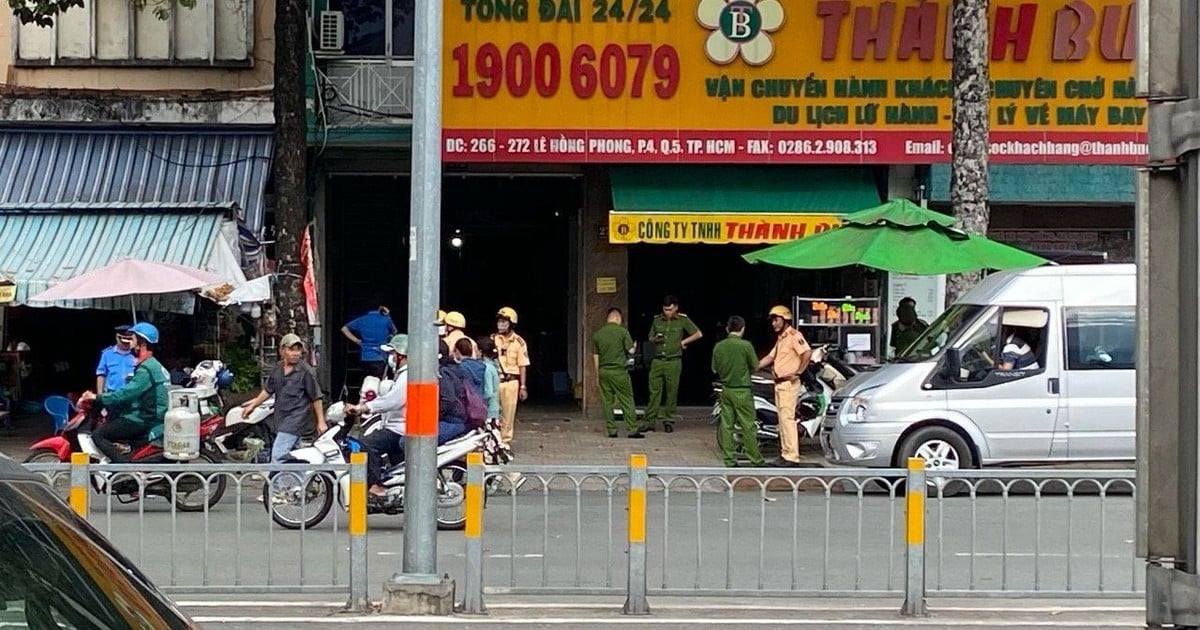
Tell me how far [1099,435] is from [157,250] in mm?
10798

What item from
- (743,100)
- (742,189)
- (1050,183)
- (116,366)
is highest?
(743,100)

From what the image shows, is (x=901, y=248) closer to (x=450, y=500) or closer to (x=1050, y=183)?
(x=1050, y=183)

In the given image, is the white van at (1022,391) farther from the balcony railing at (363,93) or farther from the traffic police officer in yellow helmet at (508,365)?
the balcony railing at (363,93)

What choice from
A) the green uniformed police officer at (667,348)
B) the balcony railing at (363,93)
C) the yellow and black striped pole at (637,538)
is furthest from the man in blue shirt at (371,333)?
the yellow and black striped pole at (637,538)

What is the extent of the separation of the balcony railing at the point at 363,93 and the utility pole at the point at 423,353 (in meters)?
10.5

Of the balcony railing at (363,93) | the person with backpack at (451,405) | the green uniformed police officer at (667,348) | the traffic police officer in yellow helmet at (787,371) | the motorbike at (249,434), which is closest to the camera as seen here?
the person with backpack at (451,405)

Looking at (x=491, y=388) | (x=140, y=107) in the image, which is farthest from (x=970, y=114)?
(x=140, y=107)

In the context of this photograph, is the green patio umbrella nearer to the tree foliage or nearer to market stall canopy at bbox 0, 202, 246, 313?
market stall canopy at bbox 0, 202, 246, 313

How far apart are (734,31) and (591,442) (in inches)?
225

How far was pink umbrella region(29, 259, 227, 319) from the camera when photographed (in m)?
16.2

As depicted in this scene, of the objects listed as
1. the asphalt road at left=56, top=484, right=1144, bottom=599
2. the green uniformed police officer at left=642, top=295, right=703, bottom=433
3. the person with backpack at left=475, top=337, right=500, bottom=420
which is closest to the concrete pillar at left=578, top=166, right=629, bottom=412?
the green uniformed police officer at left=642, top=295, right=703, bottom=433

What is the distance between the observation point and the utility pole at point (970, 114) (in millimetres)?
16781

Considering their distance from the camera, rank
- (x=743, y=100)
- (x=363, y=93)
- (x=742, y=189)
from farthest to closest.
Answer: (x=742, y=189) < (x=743, y=100) < (x=363, y=93)

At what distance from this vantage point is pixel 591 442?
60.4 feet
